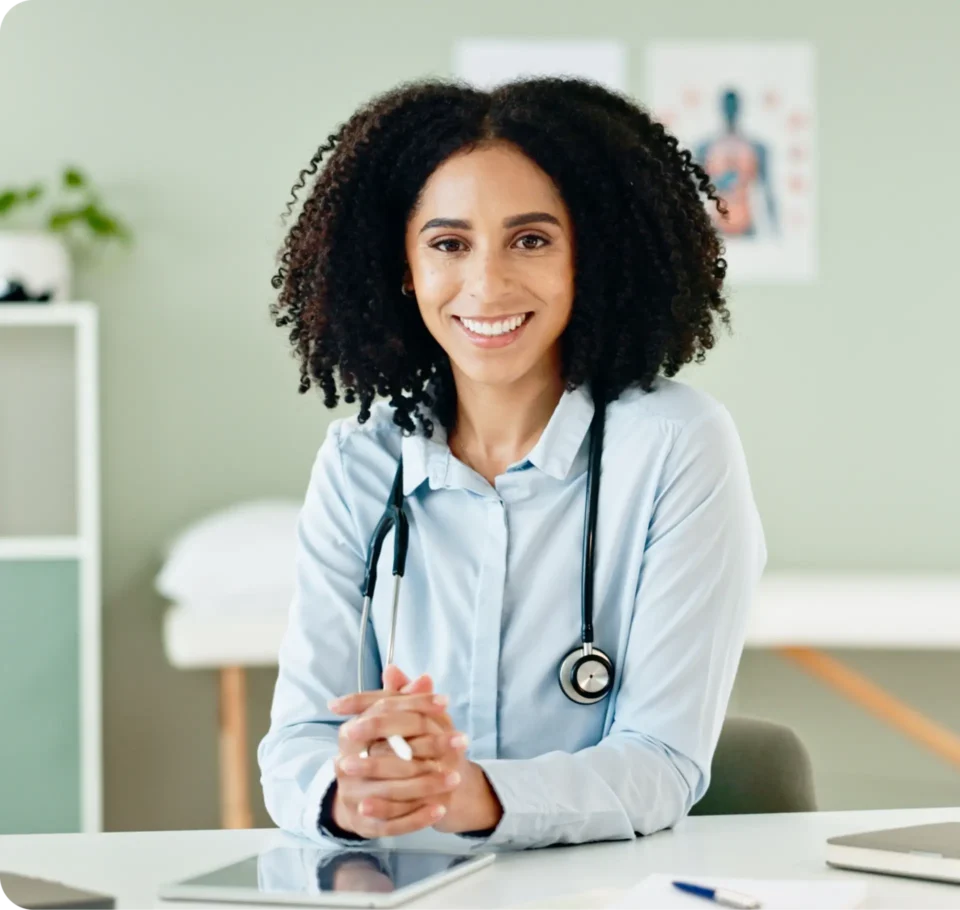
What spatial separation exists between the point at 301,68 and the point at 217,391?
31.2 inches

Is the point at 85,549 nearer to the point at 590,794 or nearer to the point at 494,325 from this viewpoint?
the point at 494,325

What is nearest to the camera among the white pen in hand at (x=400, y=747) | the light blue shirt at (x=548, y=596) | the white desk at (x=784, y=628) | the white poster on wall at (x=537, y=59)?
the white pen in hand at (x=400, y=747)

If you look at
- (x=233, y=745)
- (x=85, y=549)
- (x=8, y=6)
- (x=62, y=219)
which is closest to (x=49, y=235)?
(x=62, y=219)

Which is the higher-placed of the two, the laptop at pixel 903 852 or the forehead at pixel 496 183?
the forehead at pixel 496 183

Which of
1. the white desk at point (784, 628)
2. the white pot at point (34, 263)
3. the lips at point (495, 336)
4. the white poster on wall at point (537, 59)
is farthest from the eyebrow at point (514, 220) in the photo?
the white poster on wall at point (537, 59)

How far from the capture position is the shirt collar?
1548 millimetres

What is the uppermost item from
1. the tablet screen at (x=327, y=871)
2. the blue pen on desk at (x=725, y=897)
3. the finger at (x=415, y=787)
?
the finger at (x=415, y=787)

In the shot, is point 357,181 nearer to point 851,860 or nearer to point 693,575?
point 693,575

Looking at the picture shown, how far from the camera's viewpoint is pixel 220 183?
11.1 ft

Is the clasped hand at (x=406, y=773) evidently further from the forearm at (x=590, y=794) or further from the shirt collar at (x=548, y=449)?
the shirt collar at (x=548, y=449)

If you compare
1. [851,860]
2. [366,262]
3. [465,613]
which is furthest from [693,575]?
[366,262]

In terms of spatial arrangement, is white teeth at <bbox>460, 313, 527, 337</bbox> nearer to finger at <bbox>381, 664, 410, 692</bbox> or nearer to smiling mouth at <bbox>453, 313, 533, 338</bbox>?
smiling mouth at <bbox>453, 313, 533, 338</bbox>

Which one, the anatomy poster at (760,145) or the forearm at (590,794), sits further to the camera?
the anatomy poster at (760,145)

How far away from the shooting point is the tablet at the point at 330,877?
1057 mm
